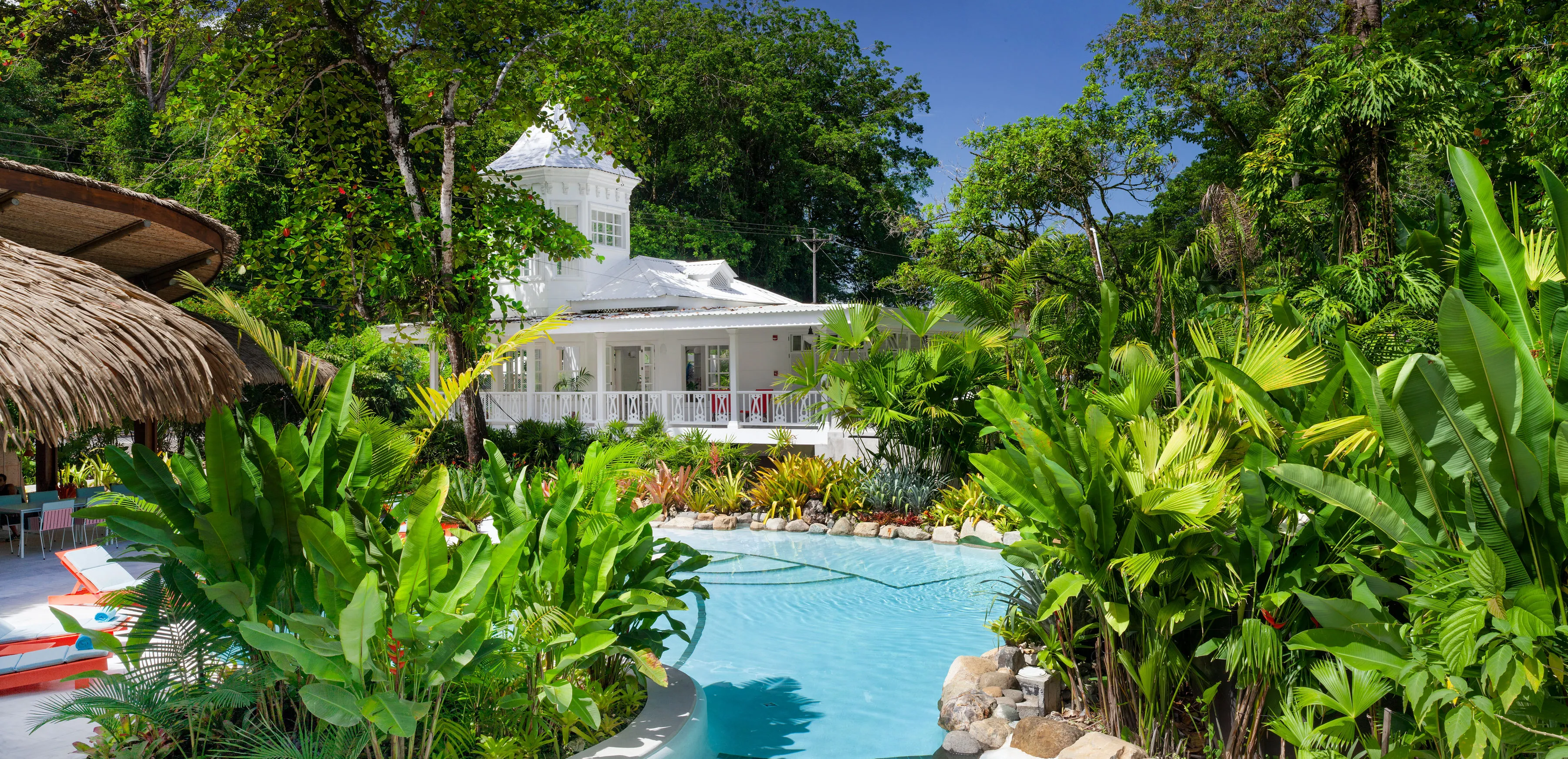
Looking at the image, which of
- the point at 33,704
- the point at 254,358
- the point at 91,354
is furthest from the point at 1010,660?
the point at 254,358

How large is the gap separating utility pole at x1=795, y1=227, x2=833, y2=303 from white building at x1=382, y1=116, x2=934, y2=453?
23.1ft

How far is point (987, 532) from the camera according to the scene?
39.0ft

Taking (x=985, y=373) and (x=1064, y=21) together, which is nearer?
(x=985, y=373)

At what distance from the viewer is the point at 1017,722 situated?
523 cm

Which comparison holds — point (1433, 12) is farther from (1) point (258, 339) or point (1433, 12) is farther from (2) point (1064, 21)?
(2) point (1064, 21)

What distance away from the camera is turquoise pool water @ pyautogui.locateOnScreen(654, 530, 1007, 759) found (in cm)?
583

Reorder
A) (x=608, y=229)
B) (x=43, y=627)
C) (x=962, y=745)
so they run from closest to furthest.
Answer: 1. (x=962, y=745)
2. (x=43, y=627)
3. (x=608, y=229)

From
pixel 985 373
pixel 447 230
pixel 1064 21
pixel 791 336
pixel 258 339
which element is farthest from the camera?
pixel 1064 21

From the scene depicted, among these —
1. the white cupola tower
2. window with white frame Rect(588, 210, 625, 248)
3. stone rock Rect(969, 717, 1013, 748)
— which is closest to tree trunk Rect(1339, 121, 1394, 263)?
stone rock Rect(969, 717, 1013, 748)

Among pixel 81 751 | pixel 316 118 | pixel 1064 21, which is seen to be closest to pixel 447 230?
pixel 316 118

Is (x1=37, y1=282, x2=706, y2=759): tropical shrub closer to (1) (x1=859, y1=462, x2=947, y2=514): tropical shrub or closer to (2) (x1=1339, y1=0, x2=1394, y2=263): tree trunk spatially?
(1) (x1=859, y1=462, x2=947, y2=514): tropical shrub

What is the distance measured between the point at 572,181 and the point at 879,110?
17.0 metres

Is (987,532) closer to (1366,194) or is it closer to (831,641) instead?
(831,641)

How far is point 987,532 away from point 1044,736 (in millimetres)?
7056
